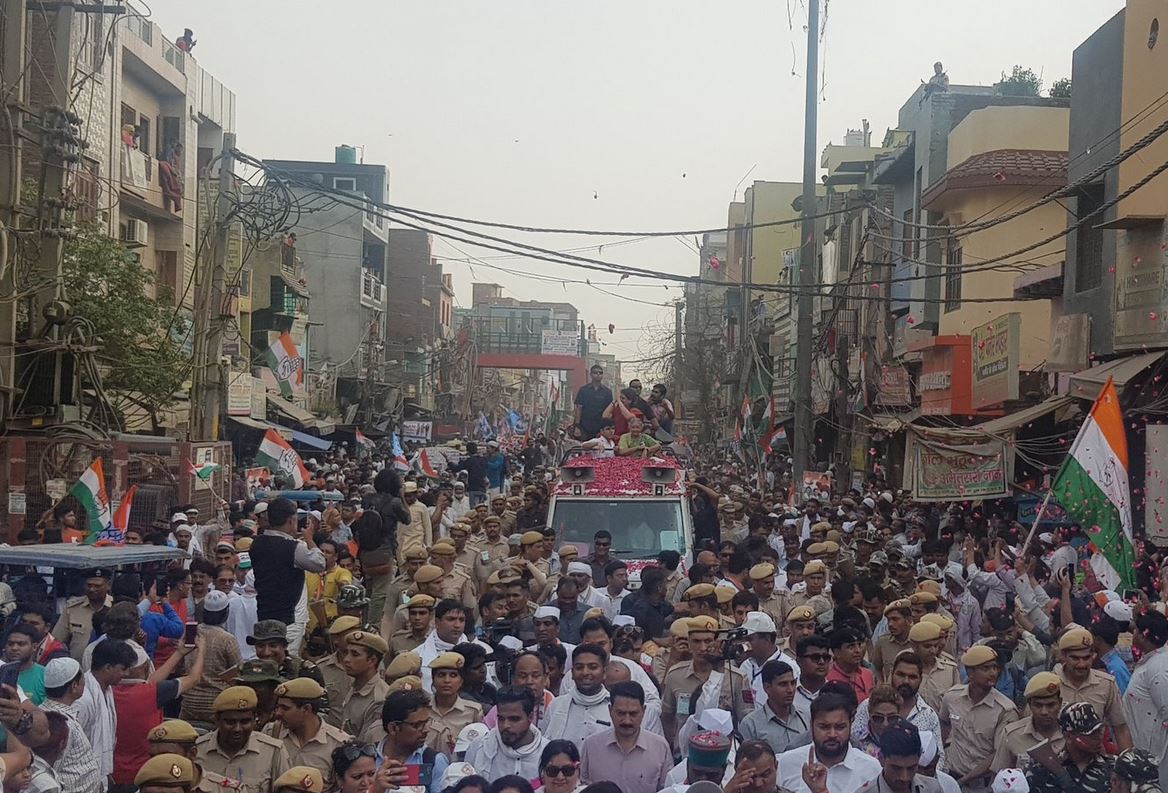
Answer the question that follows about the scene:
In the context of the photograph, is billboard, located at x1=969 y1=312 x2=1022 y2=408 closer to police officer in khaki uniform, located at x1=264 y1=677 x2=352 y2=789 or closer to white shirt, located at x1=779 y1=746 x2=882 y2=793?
white shirt, located at x1=779 y1=746 x2=882 y2=793

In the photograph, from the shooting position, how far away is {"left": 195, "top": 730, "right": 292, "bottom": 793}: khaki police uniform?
6309mm

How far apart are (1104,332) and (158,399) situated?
1539 cm

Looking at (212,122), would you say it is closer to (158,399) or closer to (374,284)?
(158,399)

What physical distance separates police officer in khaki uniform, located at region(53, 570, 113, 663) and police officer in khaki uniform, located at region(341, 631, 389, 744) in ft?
7.03

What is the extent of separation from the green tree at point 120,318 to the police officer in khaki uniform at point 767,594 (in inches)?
552

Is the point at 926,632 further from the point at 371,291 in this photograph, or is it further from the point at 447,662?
the point at 371,291

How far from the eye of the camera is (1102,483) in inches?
408

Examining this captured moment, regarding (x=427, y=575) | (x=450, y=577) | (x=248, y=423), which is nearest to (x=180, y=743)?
(x=427, y=575)

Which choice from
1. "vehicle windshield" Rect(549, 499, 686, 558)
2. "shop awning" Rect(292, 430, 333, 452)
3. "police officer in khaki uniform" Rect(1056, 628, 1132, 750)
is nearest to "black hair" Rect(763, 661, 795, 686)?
"police officer in khaki uniform" Rect(1056, 628, 1132, 750)

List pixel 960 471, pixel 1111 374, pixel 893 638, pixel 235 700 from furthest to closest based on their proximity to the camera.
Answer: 1. pixel 960 471
2. pixel 1111 374
3. pixel 893 638
4. pixel 235 700

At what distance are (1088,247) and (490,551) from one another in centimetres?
1014

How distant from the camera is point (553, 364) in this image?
2677 inches

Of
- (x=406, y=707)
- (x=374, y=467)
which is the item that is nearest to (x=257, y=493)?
(x=374, y=467)

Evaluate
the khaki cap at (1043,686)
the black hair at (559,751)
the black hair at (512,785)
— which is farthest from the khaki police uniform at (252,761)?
the khaki cap at (1043,686)
